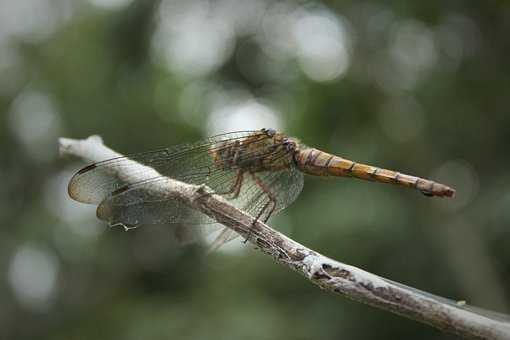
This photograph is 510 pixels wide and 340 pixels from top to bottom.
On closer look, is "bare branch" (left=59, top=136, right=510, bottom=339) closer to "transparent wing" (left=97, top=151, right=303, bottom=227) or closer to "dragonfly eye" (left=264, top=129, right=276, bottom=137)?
"transparent wing" (left=97, top=151, right=303, bottom=227)

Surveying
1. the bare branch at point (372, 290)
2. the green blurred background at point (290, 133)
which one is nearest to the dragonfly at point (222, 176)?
the bare branch at point (372, 290)

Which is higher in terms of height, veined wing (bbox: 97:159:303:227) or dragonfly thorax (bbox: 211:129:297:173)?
dragonfly thorax (bbox: 211:129:297:173)

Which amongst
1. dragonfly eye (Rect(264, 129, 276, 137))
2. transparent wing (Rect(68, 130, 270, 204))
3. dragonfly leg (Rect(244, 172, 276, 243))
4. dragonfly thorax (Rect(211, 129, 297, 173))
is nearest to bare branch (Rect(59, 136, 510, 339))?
dragonfly leg (Rect(244, 172, 276, 243))

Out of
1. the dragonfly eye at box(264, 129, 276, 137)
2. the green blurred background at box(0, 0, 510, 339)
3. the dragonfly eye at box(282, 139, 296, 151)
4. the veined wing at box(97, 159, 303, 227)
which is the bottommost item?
the veined wing at box(97, 159, 303, 227)

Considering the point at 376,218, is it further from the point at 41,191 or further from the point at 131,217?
the point at 41,191

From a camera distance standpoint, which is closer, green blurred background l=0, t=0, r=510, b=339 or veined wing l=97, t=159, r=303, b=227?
veined wing l=97, t=159, r=303, b=227

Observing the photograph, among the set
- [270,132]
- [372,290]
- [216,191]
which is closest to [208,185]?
[216,191]
